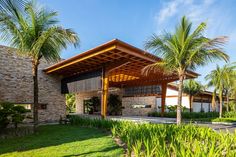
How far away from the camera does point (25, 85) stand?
1705cm

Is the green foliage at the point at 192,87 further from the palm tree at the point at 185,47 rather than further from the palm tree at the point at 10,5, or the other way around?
the palm tree at the point at 10,5

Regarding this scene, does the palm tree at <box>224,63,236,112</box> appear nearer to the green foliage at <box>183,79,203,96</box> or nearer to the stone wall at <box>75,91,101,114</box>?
the green foliage at <box>183,79,203,96</box>

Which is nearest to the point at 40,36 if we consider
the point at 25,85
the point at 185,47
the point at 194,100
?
the point at 185,47

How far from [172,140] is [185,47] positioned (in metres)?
5.35

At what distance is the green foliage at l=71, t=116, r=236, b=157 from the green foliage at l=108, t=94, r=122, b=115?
14.8 m

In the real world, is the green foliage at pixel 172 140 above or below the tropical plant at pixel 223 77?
below

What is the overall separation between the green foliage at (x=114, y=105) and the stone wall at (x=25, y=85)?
1011 centimetres

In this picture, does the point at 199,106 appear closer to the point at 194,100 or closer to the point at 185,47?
the point at 194,100

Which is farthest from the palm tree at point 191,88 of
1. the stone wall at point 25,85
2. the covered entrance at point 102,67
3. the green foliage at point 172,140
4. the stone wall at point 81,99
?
the green foliage at point 172,140

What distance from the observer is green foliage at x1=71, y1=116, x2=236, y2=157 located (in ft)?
15.5

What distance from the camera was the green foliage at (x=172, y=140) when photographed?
186 inches

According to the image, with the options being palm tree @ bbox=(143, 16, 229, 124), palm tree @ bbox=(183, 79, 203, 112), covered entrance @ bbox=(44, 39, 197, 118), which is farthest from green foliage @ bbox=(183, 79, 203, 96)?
palm tree @ bbox=(143, 16, 229, 124)

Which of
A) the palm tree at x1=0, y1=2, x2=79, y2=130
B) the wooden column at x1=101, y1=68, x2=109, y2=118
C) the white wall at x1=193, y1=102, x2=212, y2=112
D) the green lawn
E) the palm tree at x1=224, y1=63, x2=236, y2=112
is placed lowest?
the white wall at x1=193, y1=102, x2=212, y2=112

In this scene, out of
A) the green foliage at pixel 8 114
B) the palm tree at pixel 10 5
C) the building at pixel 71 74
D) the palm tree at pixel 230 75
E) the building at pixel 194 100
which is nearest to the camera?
the palm tree at pixel 10 5
